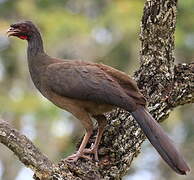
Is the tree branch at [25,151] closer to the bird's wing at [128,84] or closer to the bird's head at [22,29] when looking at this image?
the bird's wing at [128,84]

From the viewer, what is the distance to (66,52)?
1481 cm

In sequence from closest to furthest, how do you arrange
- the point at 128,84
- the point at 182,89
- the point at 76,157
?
the point at 76,157
the point at 128,84
the point at 182,89

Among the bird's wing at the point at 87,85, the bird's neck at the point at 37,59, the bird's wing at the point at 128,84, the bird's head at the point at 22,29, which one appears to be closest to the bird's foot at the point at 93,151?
the bird's wing at the point at 87,85

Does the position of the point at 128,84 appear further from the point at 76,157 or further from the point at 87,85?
the point at 76,157

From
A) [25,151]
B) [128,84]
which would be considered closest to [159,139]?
[128,84]

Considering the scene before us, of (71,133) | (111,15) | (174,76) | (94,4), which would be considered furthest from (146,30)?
(94,4)

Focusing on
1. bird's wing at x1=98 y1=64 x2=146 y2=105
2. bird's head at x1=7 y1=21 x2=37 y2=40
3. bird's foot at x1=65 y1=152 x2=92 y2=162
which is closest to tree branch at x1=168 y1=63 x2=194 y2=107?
bird's wing at x1=98 y1=64 x2=146 y2=105

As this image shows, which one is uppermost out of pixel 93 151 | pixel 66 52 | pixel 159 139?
pixel 159 139

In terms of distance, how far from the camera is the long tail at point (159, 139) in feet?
17.2

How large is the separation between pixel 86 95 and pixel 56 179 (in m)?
0.82

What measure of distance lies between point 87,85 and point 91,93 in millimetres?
74

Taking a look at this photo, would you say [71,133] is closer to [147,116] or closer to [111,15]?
[111,15]

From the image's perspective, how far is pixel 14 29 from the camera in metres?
6.10

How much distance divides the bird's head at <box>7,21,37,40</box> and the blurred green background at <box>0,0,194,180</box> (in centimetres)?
610
